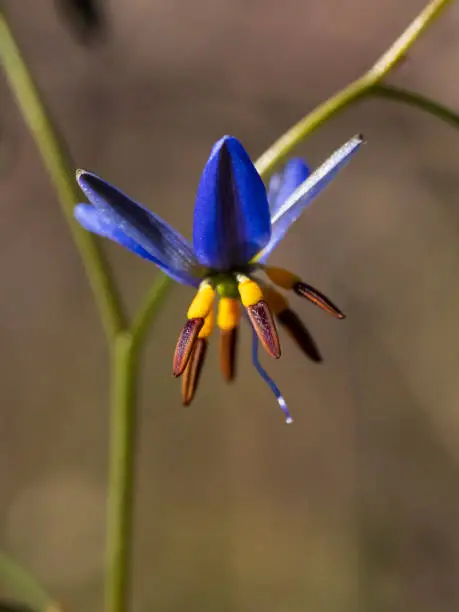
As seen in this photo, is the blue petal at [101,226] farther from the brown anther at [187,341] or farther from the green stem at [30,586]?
the green stem at [30,586]

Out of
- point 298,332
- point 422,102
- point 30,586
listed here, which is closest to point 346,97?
point 422,102

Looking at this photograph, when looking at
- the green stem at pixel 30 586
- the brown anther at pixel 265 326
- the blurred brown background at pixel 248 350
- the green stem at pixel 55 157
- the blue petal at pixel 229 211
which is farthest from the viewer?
the blurred brown background at pixel 248 350

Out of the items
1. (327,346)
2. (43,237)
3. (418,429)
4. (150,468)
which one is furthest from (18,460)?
(418,429)

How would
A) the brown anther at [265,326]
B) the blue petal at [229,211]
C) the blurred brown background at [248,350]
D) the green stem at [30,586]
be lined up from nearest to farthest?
the blue petal at [229,211] < the brown anther at [265,326] < the green stem at [30,586] < the blurred brown background at [248,350]

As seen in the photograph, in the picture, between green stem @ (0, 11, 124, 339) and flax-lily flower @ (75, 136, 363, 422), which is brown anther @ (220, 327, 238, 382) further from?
green stem @ (0, 11, 124, 339)

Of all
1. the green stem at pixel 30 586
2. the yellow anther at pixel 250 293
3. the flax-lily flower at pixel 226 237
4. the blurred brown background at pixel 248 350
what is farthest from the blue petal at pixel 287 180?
the blurred brown background at pixel 248 350

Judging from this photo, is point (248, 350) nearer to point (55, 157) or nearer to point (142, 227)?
point (55, 157)

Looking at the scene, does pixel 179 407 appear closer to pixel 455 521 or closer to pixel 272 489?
pixel 272 489
